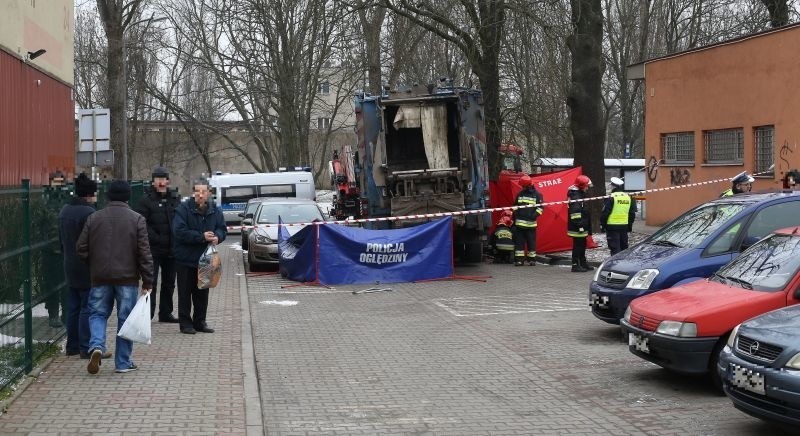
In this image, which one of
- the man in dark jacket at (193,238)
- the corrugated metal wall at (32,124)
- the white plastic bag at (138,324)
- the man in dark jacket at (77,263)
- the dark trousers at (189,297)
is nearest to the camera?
the white plastic bag at (138,324)

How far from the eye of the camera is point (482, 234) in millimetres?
18969

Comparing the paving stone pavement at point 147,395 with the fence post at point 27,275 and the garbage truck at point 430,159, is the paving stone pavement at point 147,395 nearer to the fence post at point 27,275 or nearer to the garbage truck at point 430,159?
the fence post at point 27,275

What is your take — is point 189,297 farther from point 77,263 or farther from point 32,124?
point 32,124

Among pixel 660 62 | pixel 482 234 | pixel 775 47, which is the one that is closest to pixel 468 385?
pixel 482 234

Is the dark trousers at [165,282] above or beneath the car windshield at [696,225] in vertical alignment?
beneath

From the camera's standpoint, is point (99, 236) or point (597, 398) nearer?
point (597, 398)

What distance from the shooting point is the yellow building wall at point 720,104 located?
20.5 meters

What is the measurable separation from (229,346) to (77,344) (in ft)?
5.43

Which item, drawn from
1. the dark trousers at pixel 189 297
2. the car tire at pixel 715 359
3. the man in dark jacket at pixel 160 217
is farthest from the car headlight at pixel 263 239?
the car tire at pixel 715 359

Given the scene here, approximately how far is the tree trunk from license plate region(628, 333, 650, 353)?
1585 centimetres

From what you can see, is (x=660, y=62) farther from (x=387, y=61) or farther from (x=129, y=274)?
(x=129, y=274)

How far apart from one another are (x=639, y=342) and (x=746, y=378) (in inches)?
78.7

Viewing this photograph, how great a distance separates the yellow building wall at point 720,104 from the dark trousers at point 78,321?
1553 centimetres

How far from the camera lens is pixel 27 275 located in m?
8.96
